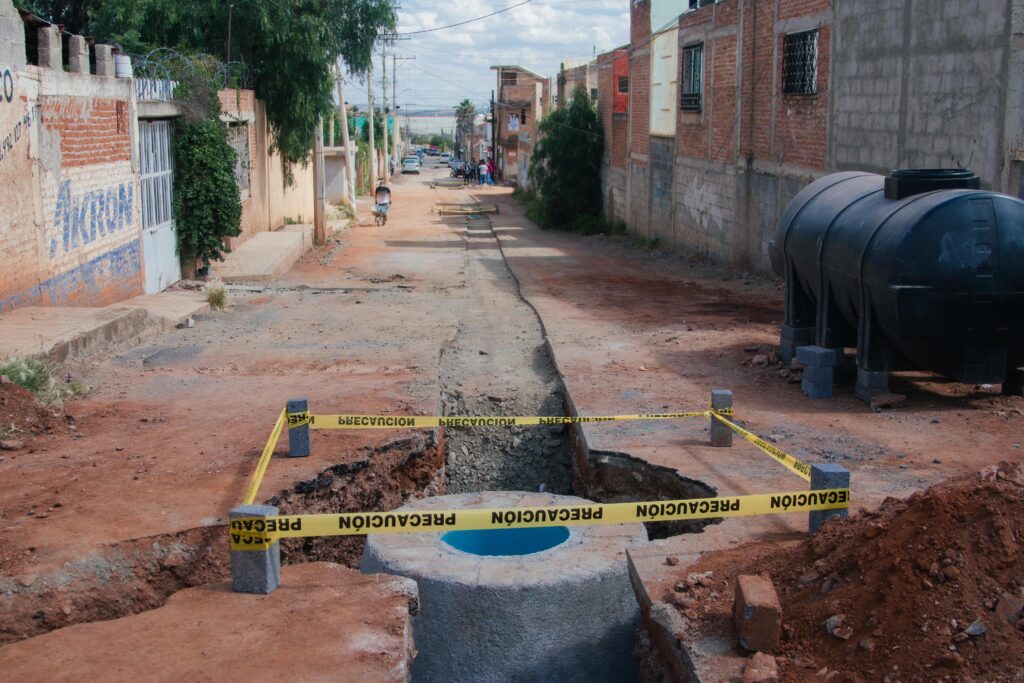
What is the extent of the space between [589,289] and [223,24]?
12.0 m

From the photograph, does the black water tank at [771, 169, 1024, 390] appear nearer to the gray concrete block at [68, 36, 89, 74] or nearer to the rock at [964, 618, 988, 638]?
the rock at [964, 618, 988, 638]

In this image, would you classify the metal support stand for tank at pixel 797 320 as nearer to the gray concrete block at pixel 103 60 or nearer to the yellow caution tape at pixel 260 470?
the yellow caution tape at pixel 260 470

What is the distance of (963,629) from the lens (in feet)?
13.4

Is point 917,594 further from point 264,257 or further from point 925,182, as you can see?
point 264,257

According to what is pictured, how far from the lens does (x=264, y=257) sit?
2059cm

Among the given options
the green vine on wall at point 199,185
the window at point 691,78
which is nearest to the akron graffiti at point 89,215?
the green vine on wall at point 199,185

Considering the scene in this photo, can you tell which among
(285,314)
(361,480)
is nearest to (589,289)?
(285,314)

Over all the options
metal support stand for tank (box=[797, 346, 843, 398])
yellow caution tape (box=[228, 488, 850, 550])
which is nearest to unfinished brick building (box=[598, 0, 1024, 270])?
metal support stand for tank (box=[797, 346, 843, 398])

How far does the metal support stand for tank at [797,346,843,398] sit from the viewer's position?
9.62 meters

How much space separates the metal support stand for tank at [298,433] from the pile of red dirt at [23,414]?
2218 millimetres

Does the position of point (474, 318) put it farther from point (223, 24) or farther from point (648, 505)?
point (223, 24)

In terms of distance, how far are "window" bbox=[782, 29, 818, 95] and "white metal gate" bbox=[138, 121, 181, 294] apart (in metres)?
10.8

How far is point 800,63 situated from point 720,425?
11617 millimetres

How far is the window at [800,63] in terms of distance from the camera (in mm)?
17156
